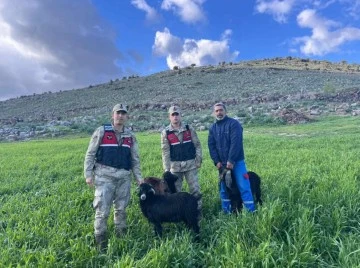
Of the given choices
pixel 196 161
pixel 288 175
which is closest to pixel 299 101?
pixel 288 175

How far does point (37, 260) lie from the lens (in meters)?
4.54

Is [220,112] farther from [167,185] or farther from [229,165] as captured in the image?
[167,185]

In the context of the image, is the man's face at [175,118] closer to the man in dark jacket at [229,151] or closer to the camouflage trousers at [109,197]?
the man in dark jacket at [229,151]

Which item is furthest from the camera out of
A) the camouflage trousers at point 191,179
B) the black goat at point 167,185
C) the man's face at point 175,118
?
the camouflage trousers at point 191,179

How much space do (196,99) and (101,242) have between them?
39462mm

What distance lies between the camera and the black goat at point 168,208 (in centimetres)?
534

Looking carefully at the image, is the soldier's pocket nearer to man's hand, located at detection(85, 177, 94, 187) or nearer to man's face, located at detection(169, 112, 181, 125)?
man's hand, located at detection(85, 177, 94, 187)

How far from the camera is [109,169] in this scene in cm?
544

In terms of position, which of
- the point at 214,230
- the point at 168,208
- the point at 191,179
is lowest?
the point at 214,230

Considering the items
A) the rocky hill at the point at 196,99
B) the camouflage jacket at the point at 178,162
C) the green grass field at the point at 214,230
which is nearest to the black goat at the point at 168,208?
the green grass field at the point at 214,230

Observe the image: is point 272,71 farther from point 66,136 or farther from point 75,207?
point 75,207

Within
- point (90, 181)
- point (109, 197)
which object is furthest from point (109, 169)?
point (109, 197)

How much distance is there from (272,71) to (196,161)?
5674 cm

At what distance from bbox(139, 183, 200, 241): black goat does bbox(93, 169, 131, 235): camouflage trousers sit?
0.36 metres
